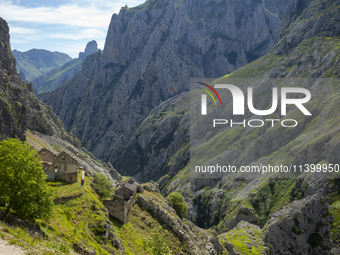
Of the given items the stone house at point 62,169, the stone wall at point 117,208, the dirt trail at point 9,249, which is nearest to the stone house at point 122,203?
the stone wall at point 117,208

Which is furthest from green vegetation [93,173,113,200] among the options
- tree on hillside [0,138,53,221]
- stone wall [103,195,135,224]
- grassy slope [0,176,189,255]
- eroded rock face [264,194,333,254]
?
eroded rock face [264,194,333,254]

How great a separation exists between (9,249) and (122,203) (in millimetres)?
28127

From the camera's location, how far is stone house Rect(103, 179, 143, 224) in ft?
161

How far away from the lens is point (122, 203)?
4916cm

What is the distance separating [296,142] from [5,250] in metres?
170

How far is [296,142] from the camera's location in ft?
544

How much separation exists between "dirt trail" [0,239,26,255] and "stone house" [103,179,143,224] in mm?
26990

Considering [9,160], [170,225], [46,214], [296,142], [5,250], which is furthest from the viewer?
[296,142]

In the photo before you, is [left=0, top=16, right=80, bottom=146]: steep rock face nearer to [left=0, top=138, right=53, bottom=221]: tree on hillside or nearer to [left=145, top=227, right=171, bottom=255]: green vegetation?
[left=145, top=227, right=171, bottom=255]: green vegetation

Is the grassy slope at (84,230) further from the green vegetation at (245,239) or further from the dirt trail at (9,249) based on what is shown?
the green vegetation at (245,239)

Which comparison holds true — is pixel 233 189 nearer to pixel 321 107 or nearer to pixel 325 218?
pixel 325 218

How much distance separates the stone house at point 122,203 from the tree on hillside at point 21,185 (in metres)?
18.0

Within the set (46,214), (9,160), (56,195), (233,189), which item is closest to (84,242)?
(46,214)

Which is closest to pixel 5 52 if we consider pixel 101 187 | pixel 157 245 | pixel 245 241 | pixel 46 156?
pixel 46 156
